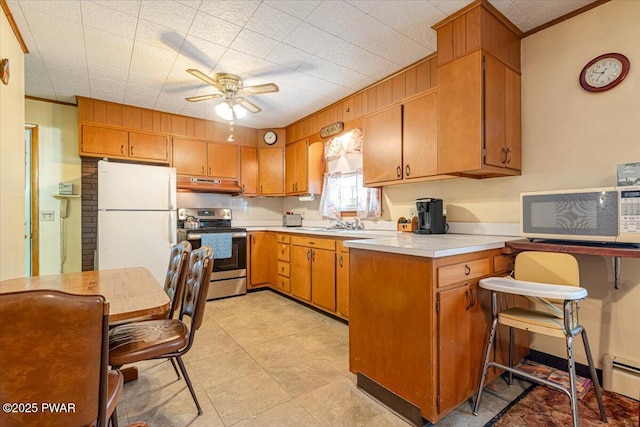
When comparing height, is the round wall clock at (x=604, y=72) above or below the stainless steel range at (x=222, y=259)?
above

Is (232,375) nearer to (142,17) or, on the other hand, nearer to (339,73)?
(142,17)

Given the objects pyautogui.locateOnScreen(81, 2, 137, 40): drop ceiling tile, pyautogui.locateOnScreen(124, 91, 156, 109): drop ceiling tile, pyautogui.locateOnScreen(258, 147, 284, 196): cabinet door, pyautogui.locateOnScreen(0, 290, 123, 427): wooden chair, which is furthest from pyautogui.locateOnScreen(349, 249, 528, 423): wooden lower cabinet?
pyautogui.locateOnScreen(124, 91, 156, 109): drop ceiling tile

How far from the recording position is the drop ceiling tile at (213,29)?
2.18 m

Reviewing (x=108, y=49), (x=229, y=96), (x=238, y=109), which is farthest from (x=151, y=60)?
(x=238, y=109)

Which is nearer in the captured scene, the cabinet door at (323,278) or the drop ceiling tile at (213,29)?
the drop ceiling tile at (213,29)

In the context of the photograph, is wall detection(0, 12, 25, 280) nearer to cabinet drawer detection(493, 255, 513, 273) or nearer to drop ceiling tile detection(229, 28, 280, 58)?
drop ceiling tile detection(229, 28, 280, 58)

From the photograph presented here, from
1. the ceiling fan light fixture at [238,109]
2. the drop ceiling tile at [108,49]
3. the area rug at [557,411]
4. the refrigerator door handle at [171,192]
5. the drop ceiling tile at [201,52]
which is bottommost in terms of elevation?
the area rug at [557,411]

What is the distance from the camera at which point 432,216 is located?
2.70 meters

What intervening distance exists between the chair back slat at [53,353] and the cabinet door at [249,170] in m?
3.93

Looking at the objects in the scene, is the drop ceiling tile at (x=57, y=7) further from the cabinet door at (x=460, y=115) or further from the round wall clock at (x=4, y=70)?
the cabinet door at (x=460, y=115)

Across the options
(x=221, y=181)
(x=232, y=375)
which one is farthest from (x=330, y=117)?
(x=232, y=375)

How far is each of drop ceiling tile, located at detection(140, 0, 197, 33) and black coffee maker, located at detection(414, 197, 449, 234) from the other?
2.27m

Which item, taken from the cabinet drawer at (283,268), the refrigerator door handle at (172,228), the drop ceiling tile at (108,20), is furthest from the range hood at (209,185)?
the drop ceiling tile at (108,20)

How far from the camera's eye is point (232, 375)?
85.7 inches
